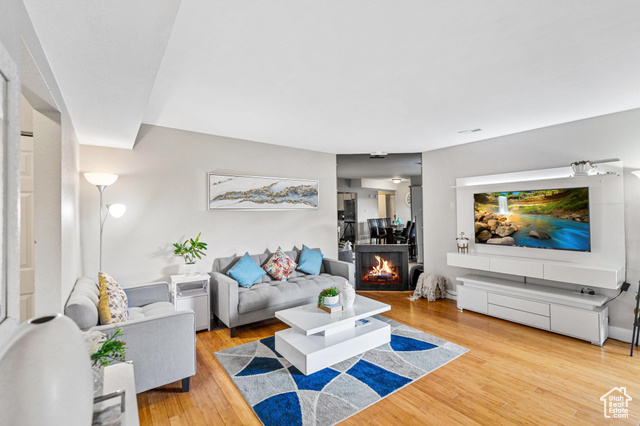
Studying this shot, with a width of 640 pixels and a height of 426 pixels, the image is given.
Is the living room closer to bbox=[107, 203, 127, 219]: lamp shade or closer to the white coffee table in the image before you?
the white coffee table

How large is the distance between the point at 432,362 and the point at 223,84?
316 centimetres

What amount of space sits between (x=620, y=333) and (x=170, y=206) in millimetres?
5484

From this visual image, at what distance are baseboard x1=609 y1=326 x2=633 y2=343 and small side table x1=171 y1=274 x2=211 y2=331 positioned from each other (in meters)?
4.68

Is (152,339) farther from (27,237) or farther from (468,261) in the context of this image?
(468,261)

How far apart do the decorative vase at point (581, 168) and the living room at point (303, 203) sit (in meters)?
0.02

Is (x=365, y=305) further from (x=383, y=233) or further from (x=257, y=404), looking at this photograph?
(x=383, y=233)

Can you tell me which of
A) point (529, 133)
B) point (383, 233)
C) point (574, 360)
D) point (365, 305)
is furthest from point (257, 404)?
point (383, 233)

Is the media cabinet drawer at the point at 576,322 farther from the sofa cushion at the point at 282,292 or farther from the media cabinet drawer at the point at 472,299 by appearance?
the sofa cushion at the point at 282,292

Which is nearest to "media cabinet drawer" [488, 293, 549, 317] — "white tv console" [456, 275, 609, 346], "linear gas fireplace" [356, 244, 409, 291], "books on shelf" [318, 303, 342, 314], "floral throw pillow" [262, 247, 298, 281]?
"white tv console" [456, 275, 609, 346]

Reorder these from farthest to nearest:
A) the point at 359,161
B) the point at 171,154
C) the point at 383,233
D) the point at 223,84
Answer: the point at 383,233 → the point at 359,161 → the point at 171,154 → the point at 223,84

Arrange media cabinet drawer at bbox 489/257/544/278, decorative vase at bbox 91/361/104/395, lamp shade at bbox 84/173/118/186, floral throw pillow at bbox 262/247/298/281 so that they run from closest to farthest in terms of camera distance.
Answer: decorative vase at bbox 91/361/104/395, lamp shade at bbox 84/173/118/186, media cabinet drawer at bbox 489/257/544/278, floral throw pillow at bbox 262/247/298/281

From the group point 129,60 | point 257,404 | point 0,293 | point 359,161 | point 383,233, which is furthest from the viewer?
point 383,233

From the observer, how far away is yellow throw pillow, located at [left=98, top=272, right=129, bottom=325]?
7.73 ft

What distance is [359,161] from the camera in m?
6.47
